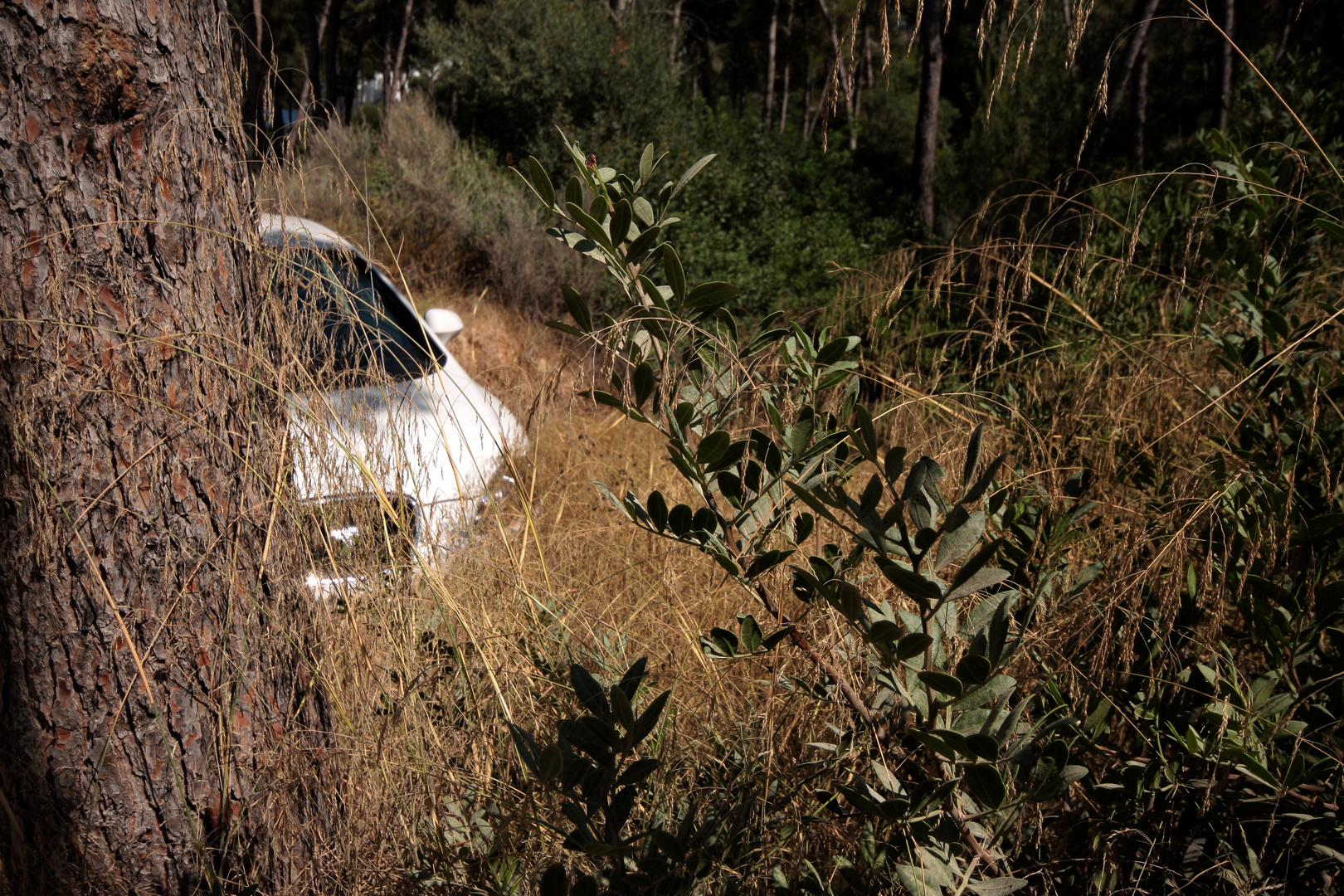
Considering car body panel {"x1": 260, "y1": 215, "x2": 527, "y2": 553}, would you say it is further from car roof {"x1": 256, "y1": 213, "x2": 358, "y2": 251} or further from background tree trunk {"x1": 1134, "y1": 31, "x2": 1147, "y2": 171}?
background tree trunk {"x1": 1134, "y1": 31, "x2": 1147, "y2": 171}

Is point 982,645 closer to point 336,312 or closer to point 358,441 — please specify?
point 358,441

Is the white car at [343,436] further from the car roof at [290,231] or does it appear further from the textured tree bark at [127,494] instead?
the textured tree bark at [127,494]

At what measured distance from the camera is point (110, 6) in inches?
57.1

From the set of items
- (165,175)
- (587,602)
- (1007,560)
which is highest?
(165,175)

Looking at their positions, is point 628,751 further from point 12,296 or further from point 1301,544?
point 12,296

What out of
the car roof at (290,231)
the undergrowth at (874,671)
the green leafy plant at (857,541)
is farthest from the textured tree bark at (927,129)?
the green leafy plant at (857,541)

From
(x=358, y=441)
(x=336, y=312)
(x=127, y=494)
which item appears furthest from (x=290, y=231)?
(x=127, y=494)

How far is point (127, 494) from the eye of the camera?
147 cm

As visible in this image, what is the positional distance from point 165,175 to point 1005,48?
148cm

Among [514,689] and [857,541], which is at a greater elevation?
[857,541]

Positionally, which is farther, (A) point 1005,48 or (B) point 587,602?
(B) point 587,602

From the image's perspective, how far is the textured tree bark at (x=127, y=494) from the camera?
1.43 metres

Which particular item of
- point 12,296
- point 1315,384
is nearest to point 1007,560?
point 1315,384

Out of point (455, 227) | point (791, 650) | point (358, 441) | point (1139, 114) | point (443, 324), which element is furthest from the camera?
point (1139, 114)
